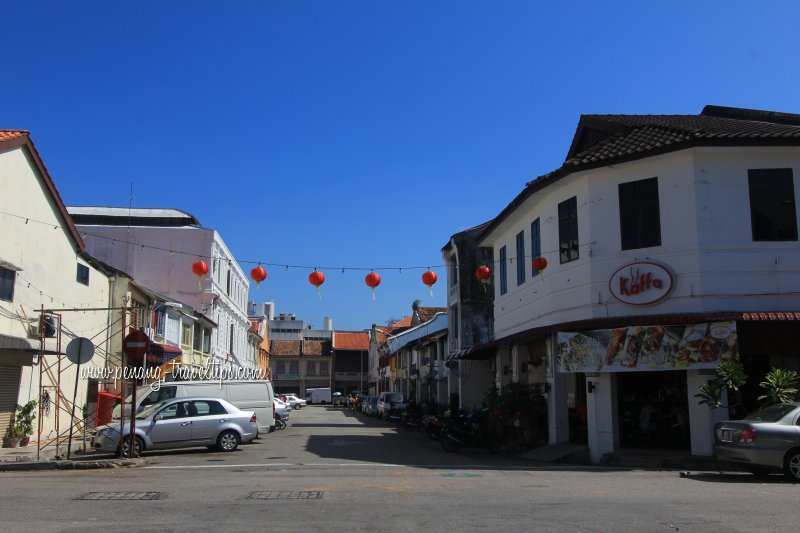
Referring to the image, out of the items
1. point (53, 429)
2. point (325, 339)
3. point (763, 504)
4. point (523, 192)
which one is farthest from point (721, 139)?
point (325, 339)

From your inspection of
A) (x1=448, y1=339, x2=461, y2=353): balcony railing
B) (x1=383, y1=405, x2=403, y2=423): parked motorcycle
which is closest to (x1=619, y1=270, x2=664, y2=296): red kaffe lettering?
(x1=448, y1=339, x2=461, y2=353): balcony railing

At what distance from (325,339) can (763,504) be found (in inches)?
3800

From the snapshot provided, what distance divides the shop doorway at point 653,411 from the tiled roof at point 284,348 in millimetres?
82630

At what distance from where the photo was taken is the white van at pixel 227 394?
24.1 m

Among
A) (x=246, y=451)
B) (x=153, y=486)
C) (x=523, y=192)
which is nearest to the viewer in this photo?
(x=153, y=486)

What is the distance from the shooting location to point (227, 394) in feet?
84.4

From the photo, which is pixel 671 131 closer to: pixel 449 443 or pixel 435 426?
pixel 449 443

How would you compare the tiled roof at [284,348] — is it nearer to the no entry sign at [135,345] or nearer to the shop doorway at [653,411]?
the shop doorway at [653,411]

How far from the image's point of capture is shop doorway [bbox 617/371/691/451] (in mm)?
19297

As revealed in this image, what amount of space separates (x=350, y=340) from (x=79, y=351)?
8560cm

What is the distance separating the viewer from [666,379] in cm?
1989

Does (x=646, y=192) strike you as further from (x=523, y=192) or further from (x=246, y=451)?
(x=246, y=451)

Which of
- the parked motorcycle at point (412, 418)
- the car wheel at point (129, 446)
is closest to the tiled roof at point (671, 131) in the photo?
the car wheel at point (129, 446)

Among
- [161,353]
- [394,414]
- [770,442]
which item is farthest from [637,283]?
[394,414]
